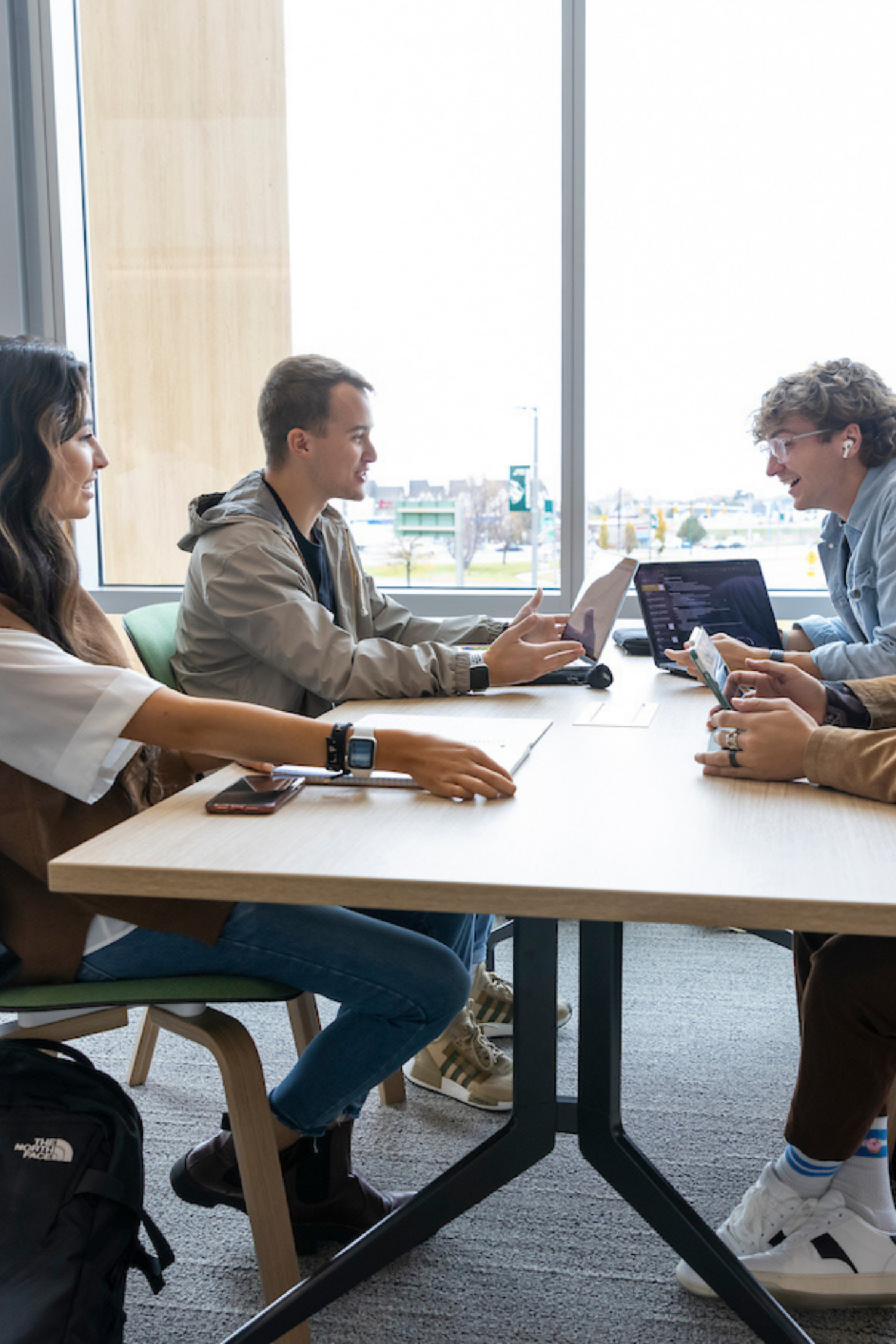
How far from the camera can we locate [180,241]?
3324 mm

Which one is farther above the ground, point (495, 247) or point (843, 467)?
point (495, 247)

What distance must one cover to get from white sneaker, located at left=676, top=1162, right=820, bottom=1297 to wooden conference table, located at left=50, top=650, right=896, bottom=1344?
0.17 metres

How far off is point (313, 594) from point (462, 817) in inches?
35.6

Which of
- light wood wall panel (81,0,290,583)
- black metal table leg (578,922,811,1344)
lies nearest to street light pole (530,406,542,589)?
light wood wall panel (81,0,290,583)

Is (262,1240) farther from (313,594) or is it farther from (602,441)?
(602,441)

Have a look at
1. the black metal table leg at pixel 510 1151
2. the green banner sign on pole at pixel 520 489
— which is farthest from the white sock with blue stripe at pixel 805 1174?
the green banner sign on pole at pixel 520 489

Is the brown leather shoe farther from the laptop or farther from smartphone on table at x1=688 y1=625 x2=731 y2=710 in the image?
the laptop

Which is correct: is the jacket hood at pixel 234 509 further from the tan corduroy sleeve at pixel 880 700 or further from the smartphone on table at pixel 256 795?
the tan corduroy sleeve at pixel 880 700

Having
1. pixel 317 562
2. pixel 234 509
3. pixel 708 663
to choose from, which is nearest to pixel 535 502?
pixel 317 562

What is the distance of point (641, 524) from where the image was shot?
10.5 ft

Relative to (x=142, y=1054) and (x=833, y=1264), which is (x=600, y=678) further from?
(x=142, y=1054)

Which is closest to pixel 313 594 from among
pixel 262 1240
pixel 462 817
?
pixel 462 817

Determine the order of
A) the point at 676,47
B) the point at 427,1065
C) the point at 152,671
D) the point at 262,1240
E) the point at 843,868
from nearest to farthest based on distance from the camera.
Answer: the point at 843,868, the point at 262,1240, the point at 152,671, the point at 427,1065, the point at 676,47

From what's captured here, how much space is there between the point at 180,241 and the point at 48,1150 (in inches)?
113
